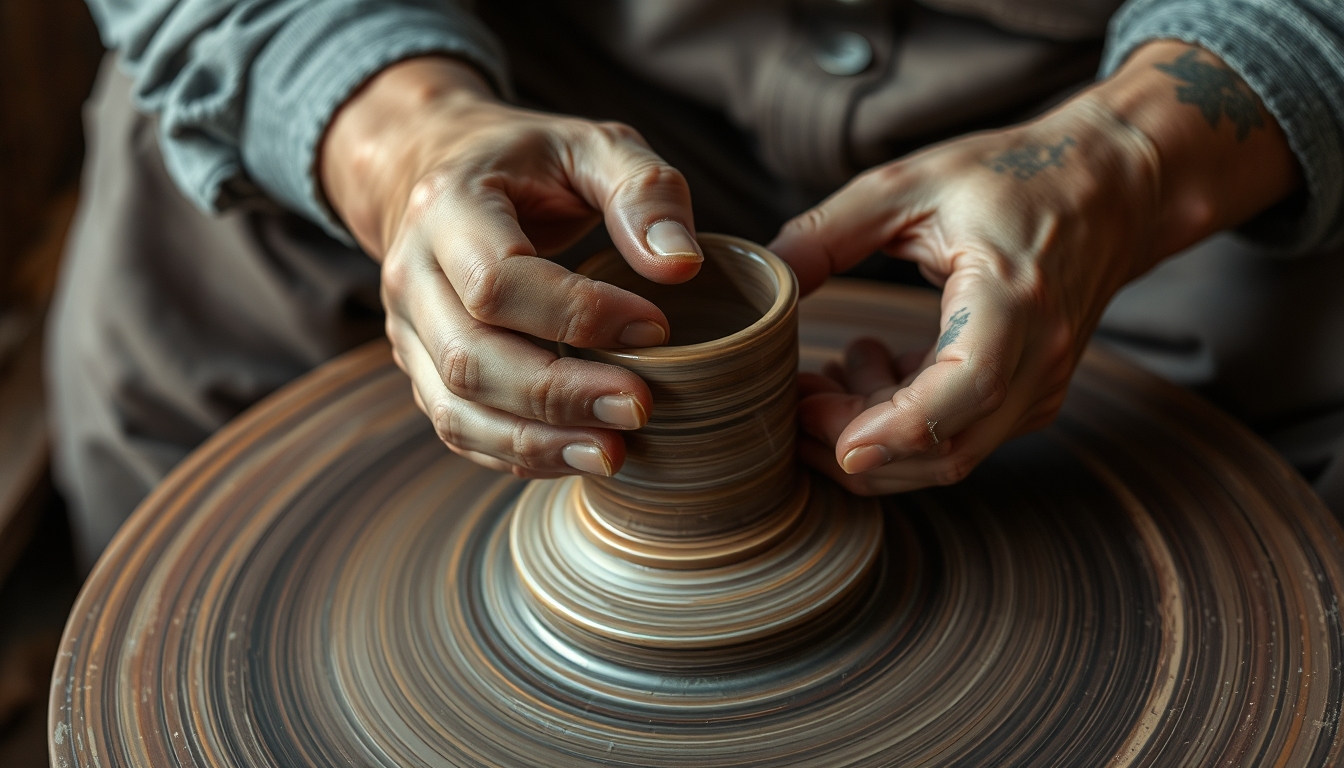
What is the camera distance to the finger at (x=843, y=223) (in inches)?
39.3

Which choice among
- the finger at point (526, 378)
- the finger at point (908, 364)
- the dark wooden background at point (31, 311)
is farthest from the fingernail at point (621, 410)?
the dark wooden background at point (31, 311)

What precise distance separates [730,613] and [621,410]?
7.7 inches

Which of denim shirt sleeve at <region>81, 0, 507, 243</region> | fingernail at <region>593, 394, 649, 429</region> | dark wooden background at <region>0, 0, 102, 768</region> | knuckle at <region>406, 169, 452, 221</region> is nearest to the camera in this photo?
fingernail at <region>593, 394, 649, 429</region>

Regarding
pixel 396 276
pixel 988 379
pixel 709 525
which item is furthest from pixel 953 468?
pixel 396 276

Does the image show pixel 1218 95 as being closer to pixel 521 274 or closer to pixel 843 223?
pixel 843 223

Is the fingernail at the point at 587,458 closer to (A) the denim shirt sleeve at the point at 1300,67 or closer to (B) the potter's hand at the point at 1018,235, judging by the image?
(B) the potter's hand at the point at 1018,235

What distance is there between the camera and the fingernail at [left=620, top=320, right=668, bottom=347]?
83cm

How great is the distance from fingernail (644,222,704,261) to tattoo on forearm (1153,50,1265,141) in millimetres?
545

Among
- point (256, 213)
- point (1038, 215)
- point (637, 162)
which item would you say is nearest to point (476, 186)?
point (637, 162)

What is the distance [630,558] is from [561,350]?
0.18 metres

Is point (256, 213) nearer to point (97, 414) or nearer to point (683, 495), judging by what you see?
point (97, 414)

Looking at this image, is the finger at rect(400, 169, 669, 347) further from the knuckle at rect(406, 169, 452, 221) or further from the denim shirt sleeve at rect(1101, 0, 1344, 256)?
the denim shirt sleeve at rect(1101, 0, 1344, 256)

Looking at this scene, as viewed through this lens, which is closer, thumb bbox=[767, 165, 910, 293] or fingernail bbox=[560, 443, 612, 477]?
fingernail bbox=[560, 443, 612, 477]

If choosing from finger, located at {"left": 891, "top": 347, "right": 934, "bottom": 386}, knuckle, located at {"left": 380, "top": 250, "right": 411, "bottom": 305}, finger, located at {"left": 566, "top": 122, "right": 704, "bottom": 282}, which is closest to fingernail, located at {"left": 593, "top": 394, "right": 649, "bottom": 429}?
finger, located at {"left": 566, "top": 122, "right": 704, "bottom": 282}
